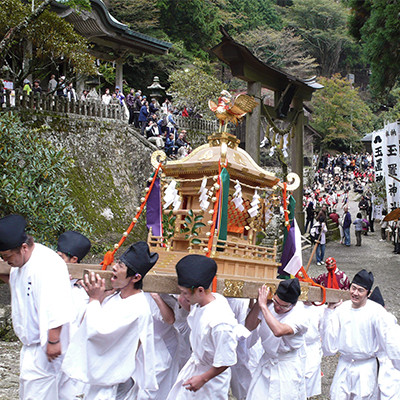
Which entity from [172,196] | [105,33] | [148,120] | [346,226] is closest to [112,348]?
[172,196]

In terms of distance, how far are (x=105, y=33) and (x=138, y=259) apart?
1672cm

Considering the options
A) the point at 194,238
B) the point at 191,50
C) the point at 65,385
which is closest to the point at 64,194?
the point at 194,238

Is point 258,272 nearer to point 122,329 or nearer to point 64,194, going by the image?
point 122,329

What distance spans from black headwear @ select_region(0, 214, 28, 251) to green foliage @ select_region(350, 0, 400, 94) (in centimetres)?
1452

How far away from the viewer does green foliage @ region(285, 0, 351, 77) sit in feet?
155

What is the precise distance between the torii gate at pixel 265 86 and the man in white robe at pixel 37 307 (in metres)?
7.61

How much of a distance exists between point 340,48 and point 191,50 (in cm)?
2430

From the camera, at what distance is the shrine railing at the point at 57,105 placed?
1454cm

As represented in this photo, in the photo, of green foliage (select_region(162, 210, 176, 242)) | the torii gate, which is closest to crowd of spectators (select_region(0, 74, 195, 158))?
the torii gate

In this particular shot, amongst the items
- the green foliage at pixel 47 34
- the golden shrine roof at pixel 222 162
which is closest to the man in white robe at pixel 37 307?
the golden shrine roof at pixel 222 162

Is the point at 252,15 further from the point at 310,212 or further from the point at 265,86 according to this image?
the point at 265,86

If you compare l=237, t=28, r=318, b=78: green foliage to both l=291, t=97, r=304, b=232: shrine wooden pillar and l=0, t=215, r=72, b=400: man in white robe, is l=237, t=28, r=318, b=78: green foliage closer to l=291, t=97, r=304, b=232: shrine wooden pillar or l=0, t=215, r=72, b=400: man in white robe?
l=291, t=97, r=304, b=232: shrine wooden pillar

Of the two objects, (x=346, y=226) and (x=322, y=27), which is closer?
(x=346, y=226)

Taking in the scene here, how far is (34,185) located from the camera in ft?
32.3
